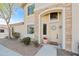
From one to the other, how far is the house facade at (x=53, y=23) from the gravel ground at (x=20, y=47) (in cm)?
28

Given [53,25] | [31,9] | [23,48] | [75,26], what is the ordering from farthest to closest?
[31,9], [53,25], [23,48], [75,26]

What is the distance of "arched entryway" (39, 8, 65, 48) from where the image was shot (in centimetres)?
393

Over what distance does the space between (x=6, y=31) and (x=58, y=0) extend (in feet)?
5.22

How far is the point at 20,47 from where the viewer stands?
4020 millimetres

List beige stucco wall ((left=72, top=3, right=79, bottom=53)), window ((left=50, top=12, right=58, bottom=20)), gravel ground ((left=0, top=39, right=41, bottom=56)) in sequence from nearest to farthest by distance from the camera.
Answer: beige stucco wall ((left=72, top=3, right=79, bottom=53)) → gravel ground ((left=0, top=39, right=41, bottom=56)) → window ((left=50, top=12, right=58, bottom=20))

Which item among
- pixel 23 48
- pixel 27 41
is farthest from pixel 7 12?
pixel 23 48

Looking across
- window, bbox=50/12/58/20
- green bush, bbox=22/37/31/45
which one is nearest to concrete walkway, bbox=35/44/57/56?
green bush, bbox=22/37/31/45

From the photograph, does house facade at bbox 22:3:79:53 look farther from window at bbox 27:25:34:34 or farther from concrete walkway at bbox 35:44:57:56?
concrete walkway at bbox 35:44:57:56

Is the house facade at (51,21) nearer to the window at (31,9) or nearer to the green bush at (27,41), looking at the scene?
the window at (31,9)

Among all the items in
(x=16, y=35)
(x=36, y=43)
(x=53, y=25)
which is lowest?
(x=36, y=43)

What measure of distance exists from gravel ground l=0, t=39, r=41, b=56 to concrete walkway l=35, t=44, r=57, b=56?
0.11 m

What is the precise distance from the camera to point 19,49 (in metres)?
3.99

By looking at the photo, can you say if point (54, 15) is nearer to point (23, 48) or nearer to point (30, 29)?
point (30, 29)

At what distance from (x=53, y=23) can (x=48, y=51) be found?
0.76 m
